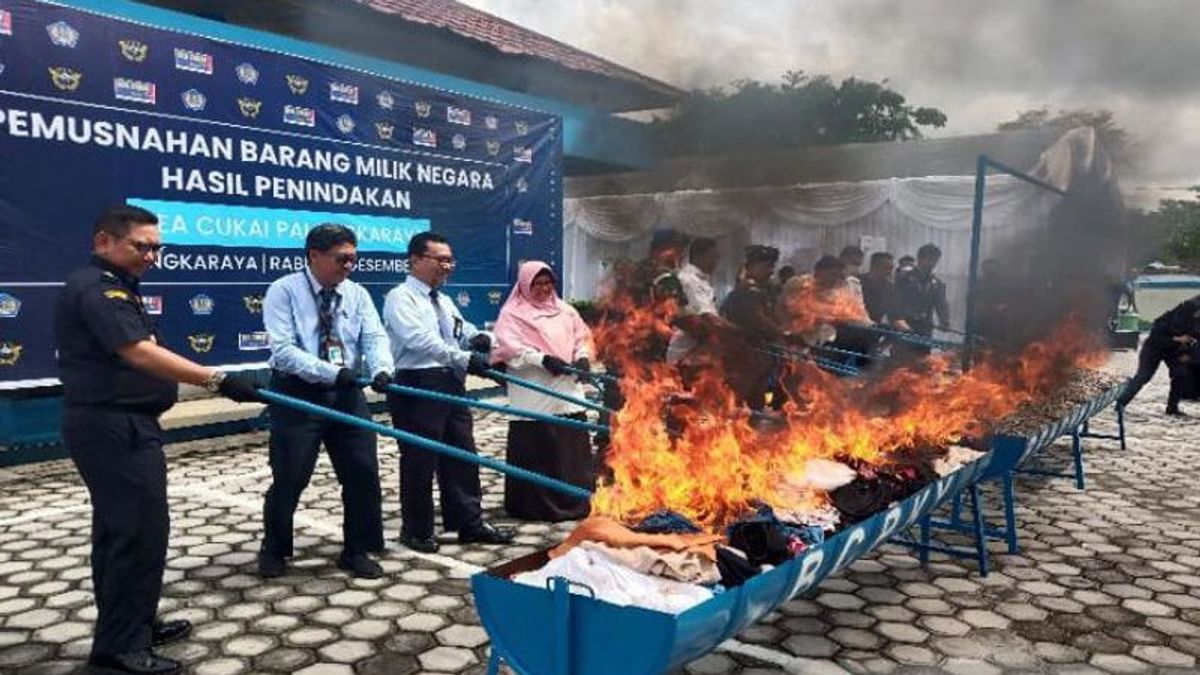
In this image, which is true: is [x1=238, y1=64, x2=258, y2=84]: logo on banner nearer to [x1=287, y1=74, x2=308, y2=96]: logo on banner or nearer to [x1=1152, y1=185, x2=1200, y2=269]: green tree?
[x1=287, y1=74, x2=308, y2=96]: logo on banner

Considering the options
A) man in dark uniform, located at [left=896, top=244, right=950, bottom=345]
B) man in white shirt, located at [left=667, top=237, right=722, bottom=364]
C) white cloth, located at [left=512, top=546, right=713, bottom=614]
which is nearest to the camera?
white cloth, located at [left=512, top=546, right=713, bottom=614]

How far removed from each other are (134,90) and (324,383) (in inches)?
164

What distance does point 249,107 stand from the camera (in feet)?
26.0

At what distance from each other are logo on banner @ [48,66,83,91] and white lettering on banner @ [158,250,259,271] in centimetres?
143

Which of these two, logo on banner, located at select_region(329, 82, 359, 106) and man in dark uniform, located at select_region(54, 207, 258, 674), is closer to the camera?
man in dark uniform, located at select_region(54, 207, 258, 674)

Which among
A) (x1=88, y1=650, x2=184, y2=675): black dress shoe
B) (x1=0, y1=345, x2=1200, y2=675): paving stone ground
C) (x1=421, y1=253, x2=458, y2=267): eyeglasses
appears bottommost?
(x1=0, y1=345, x2=1200, y2=675): paving stone ground

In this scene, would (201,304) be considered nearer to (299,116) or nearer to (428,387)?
(299,116)

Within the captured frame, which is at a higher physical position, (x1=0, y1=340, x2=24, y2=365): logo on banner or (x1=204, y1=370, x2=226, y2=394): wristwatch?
(x1=204, y1=370, x2=226, y2=394): wristwatch

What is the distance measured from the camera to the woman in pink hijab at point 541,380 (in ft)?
19.1

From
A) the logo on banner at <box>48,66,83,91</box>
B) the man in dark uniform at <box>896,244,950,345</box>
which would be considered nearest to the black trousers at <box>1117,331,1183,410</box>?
the man in dark uniform at <box>896,244,950,345</box>

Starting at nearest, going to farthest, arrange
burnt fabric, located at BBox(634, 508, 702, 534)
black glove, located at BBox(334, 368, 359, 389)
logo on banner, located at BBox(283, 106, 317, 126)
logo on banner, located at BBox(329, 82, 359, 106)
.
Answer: burnt fabric, located at BBox(634, 508, 702, 534) → black glove, located at BBox(334, 368, 359, 389) → logo on banner, located at BBox(283, 106, 317, 126) → logo on banner, located at BBox(329, 82, 359, 106)

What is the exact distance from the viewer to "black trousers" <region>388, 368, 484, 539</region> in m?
5.27

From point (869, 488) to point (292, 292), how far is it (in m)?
3.05

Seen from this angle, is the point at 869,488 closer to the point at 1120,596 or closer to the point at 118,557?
the point at 1120,596
